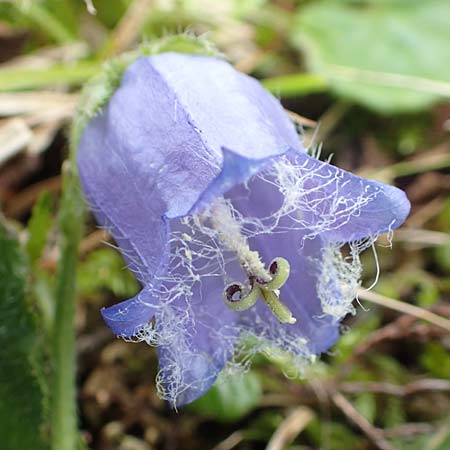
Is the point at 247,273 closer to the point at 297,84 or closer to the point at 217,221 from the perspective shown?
the point at 217,221

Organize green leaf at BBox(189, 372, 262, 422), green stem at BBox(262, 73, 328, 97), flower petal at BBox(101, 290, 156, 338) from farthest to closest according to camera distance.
→ green stem at BBox(262, 73, 328, 97), green leaf at BBox(189, 372, 262, 422), flower petal at BBox(101, 290, 156, 338)

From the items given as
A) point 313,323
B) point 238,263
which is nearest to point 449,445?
point 313,323

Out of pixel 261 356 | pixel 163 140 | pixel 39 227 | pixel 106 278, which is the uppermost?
pixel 163 140

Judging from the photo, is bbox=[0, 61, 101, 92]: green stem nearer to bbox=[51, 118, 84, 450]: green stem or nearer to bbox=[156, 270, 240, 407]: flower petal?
bbox=[51, 118, 84, 450]: green stem

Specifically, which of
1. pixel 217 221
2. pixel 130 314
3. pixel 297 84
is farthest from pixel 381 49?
pixel 130 314

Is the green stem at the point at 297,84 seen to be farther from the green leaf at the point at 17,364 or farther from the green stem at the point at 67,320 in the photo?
the green leaf at the point at 17,364

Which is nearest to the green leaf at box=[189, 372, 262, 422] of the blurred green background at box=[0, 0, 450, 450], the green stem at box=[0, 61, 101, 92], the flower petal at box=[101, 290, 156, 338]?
the blurred green background at box=[0, 0, 450, 450]

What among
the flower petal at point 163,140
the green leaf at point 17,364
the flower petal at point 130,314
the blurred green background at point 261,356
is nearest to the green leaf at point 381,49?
the blurred green background at point 261,356

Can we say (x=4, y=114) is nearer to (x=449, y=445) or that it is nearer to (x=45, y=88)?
(x=45, y=88)
